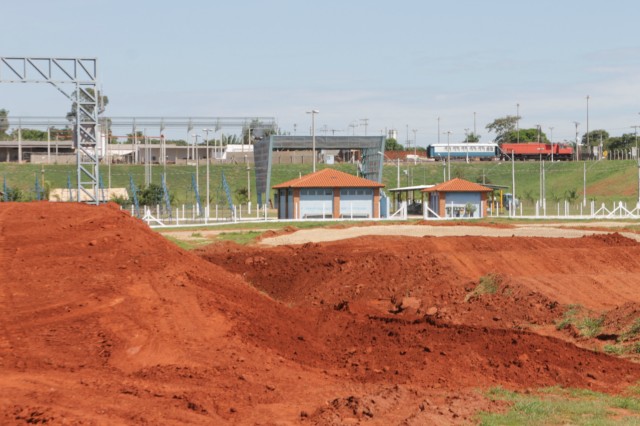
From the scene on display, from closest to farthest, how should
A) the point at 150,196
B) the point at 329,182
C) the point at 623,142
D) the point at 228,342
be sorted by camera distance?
1. the point at 228,342
2. the point at 329,182
3. the point at 150,196
4. the point at 623,142

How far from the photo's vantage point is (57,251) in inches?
717

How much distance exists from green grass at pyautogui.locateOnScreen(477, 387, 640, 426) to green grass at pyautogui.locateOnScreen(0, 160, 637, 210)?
80.5 metres

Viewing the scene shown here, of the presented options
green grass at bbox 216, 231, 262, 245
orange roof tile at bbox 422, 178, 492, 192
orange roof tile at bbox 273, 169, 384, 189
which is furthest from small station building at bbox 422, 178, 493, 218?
green grass at bbox 216, 231, 262, 245

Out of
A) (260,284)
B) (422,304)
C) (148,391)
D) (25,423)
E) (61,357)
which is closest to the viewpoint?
(25,423)

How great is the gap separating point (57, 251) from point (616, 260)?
19661mm

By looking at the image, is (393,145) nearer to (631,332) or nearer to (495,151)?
(495,151)

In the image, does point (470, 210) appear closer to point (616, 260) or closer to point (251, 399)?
point (616, 260)

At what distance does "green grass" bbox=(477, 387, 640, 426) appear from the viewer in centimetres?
1276

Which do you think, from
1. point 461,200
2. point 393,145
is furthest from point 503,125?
point 461,200

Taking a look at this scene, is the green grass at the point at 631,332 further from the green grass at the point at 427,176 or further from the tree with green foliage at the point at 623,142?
the tree with green foliage at the point at 623,142

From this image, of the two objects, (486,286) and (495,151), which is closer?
(486,286)

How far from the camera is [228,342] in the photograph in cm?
1580

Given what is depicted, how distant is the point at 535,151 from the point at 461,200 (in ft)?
216

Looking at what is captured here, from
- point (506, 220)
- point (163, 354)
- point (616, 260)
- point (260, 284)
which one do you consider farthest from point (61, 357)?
point (506, 220)
